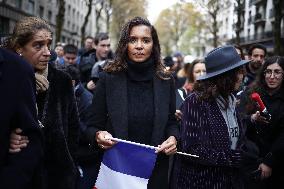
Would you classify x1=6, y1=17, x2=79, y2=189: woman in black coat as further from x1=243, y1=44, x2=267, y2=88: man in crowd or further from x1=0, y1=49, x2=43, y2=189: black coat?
x1=243, y1=44, x2=267, y2=88: man in crowd

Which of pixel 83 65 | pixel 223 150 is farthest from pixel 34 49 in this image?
pixel 83 65

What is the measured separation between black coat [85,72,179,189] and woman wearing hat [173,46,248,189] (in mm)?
152

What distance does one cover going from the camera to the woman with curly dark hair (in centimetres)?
420

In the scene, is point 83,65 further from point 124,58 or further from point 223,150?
point 223,150

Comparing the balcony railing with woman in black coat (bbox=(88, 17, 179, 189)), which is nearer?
woman in black coat (bbox=(88, 17, 179, 189))

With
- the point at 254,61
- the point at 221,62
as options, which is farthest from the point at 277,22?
the point at 221,62

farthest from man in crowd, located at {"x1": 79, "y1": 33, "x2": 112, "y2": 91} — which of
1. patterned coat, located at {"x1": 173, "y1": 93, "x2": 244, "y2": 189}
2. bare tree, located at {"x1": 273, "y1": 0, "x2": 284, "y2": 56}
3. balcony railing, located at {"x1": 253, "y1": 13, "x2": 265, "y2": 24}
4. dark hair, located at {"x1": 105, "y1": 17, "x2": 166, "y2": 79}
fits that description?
balcony railing, located at {"x1": 253, "y1": 13, "x2": 265, "y2": 24}

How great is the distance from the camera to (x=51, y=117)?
10.4ft

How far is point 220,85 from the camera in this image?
3307 millimetres

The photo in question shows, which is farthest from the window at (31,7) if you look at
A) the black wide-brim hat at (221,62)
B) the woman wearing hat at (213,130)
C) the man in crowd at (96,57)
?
the woman wearing hat at (213,130)

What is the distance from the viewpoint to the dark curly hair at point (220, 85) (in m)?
3.28

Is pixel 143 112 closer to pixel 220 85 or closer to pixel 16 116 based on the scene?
pixel 220 85

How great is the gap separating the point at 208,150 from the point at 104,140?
2.59ft

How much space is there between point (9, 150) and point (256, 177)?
286 centimetres
